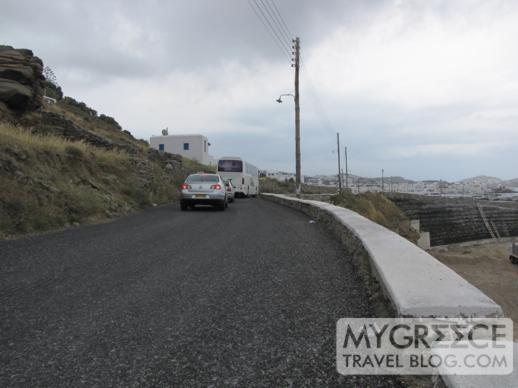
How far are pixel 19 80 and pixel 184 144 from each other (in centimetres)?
3630

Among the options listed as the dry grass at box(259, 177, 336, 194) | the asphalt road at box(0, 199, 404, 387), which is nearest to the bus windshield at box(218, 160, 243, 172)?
the dry grass at box(259, 177, 336, 194)

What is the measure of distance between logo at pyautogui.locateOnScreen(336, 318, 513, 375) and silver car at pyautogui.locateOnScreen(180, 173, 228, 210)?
12.5 m

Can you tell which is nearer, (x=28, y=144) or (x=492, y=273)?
(x=28, y=144)

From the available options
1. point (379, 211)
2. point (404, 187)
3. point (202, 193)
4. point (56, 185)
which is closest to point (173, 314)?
point (56, 185)

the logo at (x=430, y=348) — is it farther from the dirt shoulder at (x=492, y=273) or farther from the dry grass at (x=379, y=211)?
the dry grass at (x=379, y=211)

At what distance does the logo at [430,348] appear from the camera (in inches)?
76.5

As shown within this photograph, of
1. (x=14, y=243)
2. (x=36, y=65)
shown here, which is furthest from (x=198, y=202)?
(x=36, y=65)

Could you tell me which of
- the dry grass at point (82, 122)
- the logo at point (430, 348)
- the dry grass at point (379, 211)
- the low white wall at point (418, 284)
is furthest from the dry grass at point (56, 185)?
the dry grass at point (379, 211)

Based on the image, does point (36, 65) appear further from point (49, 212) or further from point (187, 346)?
point (187, 346)

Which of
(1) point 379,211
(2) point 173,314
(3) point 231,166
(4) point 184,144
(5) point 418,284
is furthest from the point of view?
(4) point 184,144

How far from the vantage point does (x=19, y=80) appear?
15430 millimetres

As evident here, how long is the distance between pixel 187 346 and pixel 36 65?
61.5 ft

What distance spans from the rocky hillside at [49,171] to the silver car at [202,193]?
214 centimetres

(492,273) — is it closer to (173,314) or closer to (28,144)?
(173,314)
